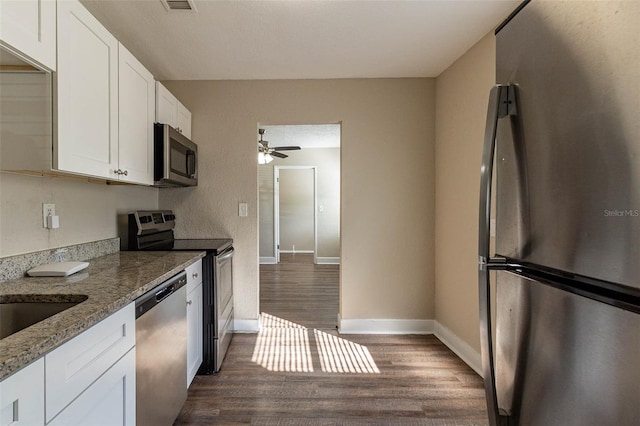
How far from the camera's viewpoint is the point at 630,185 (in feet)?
1.48

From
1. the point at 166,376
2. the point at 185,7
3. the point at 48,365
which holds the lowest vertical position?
the point at 166,376

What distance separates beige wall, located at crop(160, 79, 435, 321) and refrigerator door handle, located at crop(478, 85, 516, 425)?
7.55 feet

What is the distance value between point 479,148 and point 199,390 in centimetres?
266

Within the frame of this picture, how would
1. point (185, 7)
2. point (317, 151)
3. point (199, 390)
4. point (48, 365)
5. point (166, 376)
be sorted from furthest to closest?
point (317, 151), point (199, 390), point (185, 7), point (166, 376), point (48, 365)

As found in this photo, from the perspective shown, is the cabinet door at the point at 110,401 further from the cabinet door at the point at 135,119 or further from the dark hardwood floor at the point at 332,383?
the cabinet door at the point at 135,119

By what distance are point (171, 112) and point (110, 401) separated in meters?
2.14

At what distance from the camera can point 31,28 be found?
45.1 inches

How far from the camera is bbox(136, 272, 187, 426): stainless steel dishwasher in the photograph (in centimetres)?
127

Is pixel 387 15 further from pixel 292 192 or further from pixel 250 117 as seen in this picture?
pixel 292 192

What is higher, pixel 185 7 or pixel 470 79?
pixel 185 7

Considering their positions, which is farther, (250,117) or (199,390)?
(250,117)

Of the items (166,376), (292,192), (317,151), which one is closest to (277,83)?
(166,376)

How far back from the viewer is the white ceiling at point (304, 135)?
181 inches

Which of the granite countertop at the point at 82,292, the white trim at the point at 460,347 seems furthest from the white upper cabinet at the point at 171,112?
the white trim at the point at 460,347
